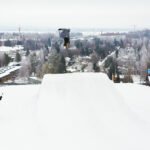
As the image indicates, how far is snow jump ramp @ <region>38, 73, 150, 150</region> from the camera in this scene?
4.00m

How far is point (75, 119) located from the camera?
4613 millimetres

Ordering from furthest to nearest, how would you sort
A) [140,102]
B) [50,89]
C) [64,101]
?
[140,102]
[50,89]
[64,101]

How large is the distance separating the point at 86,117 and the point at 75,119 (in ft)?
0.85

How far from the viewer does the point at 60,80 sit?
598 cm

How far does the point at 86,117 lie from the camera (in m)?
4.67

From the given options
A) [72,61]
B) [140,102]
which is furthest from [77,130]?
[72,61]

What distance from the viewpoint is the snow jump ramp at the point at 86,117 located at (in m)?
4.00

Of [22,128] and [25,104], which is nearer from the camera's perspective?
[22,128]

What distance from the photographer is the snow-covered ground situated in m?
3.99

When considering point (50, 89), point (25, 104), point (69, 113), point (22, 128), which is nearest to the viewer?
point (22, 128)

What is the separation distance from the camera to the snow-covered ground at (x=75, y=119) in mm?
3986

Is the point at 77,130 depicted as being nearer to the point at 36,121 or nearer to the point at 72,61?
the point at 36,121

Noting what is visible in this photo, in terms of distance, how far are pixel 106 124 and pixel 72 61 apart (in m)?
26.8

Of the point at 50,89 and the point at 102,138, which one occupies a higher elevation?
the point at 50,89
